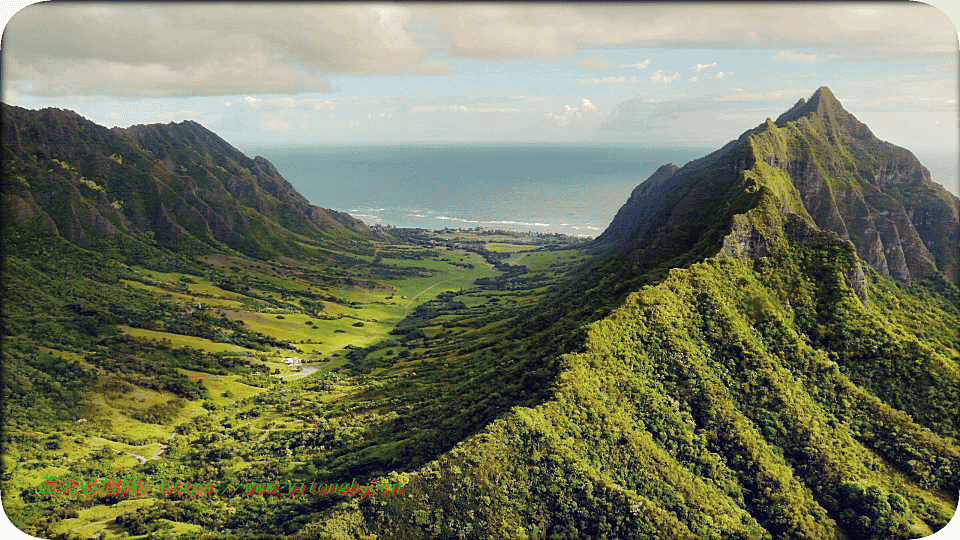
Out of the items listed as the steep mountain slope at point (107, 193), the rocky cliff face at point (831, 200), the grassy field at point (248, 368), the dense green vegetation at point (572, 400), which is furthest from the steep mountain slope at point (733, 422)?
the steep mountain slope at point (107, 193)

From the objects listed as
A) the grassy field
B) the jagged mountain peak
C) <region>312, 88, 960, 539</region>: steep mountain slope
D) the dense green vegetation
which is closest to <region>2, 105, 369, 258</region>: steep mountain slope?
the grassy field

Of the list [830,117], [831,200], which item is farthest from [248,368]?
[830,117]

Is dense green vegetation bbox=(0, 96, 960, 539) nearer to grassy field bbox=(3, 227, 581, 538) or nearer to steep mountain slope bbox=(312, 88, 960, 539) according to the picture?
steep mountain slope bbox=(312, 88, 960, 539)

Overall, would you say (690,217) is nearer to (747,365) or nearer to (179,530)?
(747,365)

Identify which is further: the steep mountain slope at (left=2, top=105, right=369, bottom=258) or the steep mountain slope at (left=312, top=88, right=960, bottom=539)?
the steep mountain slope at (left=2, top=105, right=369, bottom=258)

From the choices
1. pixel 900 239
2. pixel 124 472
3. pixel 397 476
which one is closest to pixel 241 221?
pixel 124 472

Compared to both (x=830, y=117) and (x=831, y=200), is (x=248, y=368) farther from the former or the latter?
(x=830, y=117)
